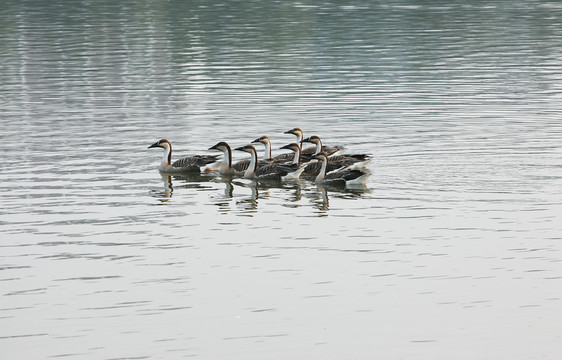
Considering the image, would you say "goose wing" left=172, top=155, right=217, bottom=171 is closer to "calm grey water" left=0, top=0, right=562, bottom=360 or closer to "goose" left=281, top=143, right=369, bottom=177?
"calm grey water" left=0, top=0, right=562, bottom=360

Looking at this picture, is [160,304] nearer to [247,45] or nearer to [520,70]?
[520,70]

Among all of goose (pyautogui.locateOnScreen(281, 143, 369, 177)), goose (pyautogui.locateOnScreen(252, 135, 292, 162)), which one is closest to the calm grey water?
goose (pyautogui.locateOnScreen(281, 143, 369, 177))

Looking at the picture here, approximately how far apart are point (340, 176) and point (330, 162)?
46.7 inches

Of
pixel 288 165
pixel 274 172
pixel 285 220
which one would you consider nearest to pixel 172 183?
pixel 274 172

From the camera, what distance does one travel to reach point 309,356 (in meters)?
15.4

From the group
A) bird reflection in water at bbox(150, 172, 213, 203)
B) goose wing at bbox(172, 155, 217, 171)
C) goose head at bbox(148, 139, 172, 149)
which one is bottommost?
bird reflection in water at bbox(150, 172, 213, 203)

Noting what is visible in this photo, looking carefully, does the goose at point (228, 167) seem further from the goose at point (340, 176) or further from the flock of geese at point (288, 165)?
the goose at point (340, 176)

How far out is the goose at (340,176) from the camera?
26078 millimetres

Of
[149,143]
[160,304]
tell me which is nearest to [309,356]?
[160,304]

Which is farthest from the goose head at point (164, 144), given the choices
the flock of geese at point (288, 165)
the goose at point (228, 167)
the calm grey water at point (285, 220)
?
the goose at point (228, 167)

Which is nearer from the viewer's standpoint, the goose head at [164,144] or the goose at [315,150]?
the goose at [315,150]

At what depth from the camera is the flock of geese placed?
26641 mm

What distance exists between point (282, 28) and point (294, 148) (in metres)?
49.9

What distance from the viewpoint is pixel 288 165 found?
27.6 m
